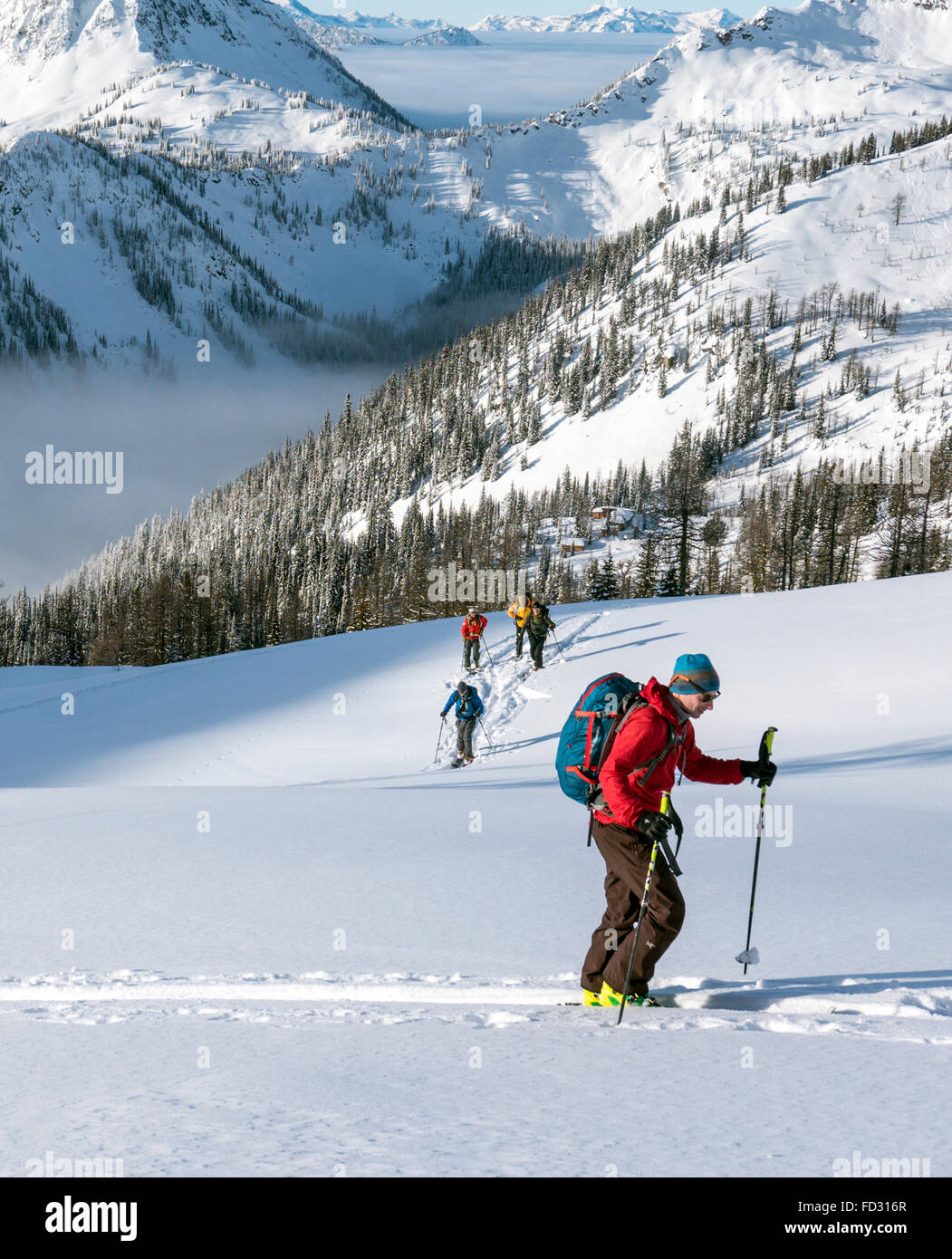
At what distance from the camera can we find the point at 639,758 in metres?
5.02

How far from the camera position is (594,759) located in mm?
5219

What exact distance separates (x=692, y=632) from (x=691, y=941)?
22.7m

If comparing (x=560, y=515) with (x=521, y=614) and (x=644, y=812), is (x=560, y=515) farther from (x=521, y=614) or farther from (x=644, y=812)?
(x=644, y=812)

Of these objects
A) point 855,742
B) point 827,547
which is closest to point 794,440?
point 827,547

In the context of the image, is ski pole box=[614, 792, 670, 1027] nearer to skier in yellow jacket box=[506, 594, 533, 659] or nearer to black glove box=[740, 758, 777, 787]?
black glove box=[740, 758, 777, 787]

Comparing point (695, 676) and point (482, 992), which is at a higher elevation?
point (695, 676)

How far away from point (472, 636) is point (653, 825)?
71.2 feet

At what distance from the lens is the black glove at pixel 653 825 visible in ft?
16.4

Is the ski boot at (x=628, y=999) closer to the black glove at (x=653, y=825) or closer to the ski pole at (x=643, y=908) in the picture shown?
the ski pole at (x=643, y=908)

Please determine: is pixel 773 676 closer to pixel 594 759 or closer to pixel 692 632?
pixel 692 632

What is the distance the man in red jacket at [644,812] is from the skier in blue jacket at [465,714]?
13.1 metres

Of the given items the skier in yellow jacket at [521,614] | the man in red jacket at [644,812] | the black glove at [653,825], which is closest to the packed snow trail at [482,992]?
the man in red jacket at [644,812]

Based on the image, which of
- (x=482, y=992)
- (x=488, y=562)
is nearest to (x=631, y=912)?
(x=482, y=992)

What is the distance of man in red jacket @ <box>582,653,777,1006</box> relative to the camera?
503 cm
